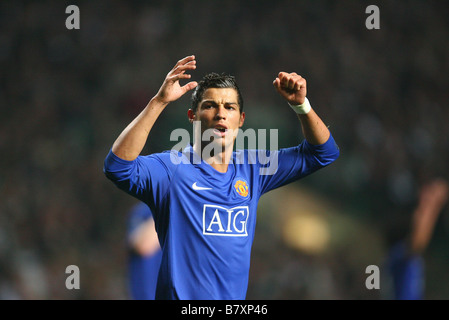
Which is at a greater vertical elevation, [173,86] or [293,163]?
[173,86]

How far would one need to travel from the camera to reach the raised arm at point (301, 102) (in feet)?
9.73

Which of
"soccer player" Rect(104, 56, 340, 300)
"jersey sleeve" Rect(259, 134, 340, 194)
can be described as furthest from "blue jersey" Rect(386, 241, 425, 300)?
"soccer player" Rect(104, 56, 340, 300)

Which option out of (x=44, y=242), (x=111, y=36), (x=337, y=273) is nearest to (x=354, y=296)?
(x=337, y=273)

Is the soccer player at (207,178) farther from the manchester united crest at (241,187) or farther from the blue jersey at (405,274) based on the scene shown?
the blue jersey at (405,274)

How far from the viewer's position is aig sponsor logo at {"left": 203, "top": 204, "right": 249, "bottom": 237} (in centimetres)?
285

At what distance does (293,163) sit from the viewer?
3195 millimetres

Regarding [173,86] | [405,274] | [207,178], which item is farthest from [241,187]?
[405,274]

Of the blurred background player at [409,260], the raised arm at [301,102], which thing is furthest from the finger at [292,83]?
the blurred background player at [409,260]

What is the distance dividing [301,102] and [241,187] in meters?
0.54

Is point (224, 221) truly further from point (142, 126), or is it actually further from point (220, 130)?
→ point (142, 126)

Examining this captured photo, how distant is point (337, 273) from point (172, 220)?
505 cm

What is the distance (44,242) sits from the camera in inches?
292

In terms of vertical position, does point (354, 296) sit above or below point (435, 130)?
below
